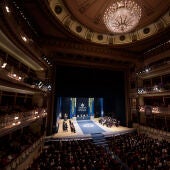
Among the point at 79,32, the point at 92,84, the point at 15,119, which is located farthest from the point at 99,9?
the point at 15,119

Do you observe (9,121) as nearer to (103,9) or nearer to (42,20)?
(42,20)

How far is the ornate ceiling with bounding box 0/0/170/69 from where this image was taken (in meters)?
10.8

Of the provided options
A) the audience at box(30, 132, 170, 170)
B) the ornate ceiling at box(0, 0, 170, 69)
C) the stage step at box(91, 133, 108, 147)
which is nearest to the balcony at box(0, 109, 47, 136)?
the audience at box(30, 132, 170, 170)

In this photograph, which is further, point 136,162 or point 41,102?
point 41,102

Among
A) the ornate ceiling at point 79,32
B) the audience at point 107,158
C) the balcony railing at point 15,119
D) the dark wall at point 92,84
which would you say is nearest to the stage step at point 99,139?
the audience at point 107,158

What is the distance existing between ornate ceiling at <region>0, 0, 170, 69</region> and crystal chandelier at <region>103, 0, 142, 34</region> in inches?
147

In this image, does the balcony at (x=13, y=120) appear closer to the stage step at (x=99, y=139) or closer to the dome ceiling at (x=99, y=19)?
the stage step at (x=99, y=139)

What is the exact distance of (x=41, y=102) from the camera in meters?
15.9

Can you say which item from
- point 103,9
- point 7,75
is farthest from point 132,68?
point 7,75

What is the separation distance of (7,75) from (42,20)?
707 centimetres

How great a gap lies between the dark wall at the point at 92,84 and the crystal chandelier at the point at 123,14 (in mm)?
10225

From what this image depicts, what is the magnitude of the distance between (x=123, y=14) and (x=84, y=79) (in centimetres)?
1138

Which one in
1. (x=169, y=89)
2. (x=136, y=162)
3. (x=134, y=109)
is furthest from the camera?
(x=134, y=109)

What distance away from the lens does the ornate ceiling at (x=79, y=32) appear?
1084 centimetres
